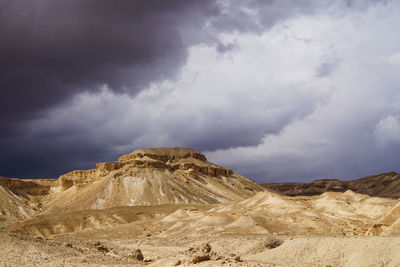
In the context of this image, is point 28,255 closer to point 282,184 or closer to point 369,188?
point 369,188

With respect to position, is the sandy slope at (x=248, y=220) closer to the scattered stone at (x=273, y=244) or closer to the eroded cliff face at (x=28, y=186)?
the scattered stone at (x=273, y=244)

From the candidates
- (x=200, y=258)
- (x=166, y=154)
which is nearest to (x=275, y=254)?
(x=200, y=258)

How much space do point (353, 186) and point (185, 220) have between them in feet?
395

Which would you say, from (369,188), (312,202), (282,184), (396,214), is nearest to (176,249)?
(396,214)

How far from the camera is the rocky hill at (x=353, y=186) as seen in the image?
149m

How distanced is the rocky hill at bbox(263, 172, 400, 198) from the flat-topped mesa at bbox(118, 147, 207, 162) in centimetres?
3584

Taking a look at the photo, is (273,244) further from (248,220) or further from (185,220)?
(185,220)

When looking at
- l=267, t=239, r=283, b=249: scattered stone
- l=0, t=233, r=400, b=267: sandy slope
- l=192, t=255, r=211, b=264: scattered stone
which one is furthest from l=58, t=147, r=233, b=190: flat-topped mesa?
l=192, t=255, r=211, b=264: scattered stone

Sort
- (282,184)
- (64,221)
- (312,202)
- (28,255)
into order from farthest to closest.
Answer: (282,184) → (312,202) → (64,221) → (28,255)

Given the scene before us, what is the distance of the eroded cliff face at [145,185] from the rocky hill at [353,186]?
3784 centimetres

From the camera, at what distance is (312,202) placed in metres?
79.1

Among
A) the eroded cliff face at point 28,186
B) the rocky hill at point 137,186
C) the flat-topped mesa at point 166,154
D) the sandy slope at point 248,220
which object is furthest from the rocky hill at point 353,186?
the eroded cliff face at point 28,186

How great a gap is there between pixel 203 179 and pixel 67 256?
99305mm

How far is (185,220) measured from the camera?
6188cm
